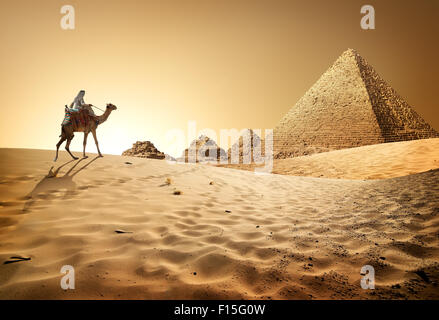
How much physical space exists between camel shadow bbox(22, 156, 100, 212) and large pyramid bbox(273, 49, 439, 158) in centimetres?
4083

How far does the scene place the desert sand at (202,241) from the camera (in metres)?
1.65

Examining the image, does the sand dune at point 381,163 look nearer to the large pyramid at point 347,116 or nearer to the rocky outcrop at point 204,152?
the rocky outcrop at point 204,152

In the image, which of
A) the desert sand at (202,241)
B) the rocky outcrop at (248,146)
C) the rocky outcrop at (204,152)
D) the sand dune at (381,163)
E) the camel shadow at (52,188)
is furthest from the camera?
the rocky outcrop at (248,146)

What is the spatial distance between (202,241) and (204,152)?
31.0 meters

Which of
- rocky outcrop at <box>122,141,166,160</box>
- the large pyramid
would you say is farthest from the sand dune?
the large pyramid

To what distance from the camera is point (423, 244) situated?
2.29 meters

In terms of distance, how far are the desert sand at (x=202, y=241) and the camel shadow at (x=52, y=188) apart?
0.02 m

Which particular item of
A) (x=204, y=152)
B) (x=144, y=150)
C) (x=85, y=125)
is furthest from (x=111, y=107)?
(x=204, y=152)

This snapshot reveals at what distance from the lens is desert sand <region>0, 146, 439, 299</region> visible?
1.65 m

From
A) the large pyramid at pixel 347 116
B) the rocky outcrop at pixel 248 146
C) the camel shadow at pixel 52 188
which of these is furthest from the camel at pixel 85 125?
the large pyramid at pixel 347 116

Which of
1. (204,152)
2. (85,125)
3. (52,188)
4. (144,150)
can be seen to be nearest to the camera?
(52,188)

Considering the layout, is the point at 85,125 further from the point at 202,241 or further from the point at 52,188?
the point at 202,241

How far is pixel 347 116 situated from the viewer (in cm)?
5006
